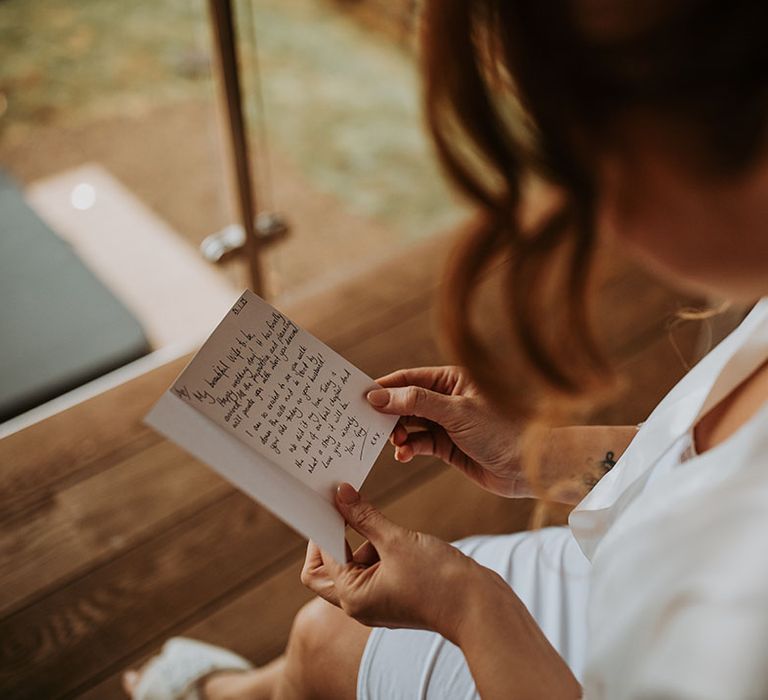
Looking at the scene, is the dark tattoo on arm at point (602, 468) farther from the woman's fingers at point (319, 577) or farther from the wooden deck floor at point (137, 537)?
the wooden deck floor at point (137, 537)

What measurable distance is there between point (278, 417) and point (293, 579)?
64 cm

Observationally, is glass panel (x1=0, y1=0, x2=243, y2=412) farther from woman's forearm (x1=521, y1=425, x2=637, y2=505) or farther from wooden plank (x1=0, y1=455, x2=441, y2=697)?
woman's forearm (x1=521, y1=425, x2=637, y2=505)

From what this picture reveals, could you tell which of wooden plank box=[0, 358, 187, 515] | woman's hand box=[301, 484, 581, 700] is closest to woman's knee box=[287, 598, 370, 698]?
woman's hand box=[301, 484, 581, 700]

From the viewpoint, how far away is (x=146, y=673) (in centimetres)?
115

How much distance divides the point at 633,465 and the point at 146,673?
2.44 feet

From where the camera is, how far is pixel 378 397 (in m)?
0.81

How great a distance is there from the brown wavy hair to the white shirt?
106mm

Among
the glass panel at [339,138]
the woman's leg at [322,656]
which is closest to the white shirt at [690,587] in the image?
the woman's leg at [322,656]

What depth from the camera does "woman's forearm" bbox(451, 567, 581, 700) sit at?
684mm

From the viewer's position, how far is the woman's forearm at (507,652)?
0.68m

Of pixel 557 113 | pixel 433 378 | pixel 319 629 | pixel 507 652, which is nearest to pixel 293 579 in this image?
pixel 319 629

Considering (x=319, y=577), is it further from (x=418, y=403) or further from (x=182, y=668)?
(x=182, y=668)

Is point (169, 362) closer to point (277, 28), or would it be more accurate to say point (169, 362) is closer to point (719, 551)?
point (277, 28)

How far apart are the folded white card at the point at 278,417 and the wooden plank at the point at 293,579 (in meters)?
0.59
